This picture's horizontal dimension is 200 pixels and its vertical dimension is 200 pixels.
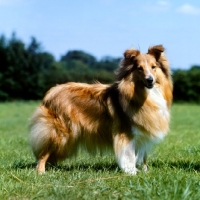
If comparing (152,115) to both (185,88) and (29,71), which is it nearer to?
(185,88)

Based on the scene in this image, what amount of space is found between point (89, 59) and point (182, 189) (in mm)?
75135

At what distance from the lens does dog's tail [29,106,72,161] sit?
23.5ft

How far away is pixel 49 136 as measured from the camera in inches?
282

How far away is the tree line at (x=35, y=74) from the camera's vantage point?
46.0m

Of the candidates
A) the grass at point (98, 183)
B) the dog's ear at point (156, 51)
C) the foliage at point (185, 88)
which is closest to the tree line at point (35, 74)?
the foliage at point (185, 88)

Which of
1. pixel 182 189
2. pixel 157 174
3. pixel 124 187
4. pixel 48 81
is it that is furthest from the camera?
pixel 48 81

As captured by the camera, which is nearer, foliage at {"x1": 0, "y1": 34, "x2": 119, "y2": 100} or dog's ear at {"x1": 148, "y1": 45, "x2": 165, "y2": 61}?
dog's ear at {"x1": 148, "y1": 45, "x2": 165, "y2": 61}

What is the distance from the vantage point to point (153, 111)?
272 inches

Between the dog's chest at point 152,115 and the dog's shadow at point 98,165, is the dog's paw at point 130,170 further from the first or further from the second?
the dog's chest at point 152,115

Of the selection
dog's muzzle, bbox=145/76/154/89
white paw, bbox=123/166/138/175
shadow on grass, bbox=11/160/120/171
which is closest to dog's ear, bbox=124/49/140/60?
dog's muzzle, bbox=145/76/154/89

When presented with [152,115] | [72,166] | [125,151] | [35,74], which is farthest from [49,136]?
[35,74]

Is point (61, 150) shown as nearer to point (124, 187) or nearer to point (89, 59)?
point (124, 187)

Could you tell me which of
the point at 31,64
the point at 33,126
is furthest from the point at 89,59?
the point at 33,126

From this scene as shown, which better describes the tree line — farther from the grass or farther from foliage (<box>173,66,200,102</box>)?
the grass
